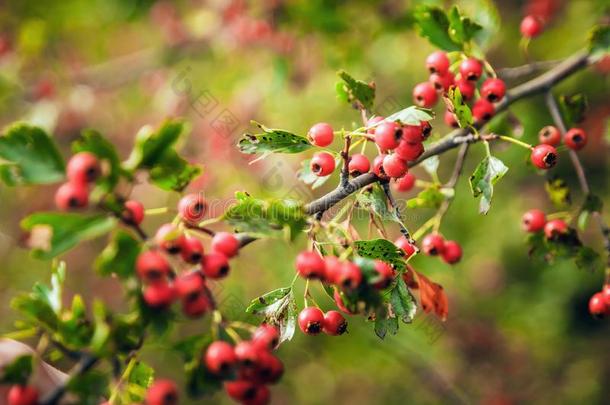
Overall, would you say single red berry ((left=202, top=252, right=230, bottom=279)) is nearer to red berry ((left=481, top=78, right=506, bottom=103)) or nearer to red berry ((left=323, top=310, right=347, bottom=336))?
red berry ((left=323, top=310, right=347, bottom=336))

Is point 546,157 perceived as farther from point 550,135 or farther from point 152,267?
point 152,267

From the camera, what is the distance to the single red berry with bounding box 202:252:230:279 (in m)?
1.13

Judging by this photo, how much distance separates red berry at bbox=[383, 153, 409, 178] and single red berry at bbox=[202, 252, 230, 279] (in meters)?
0.51

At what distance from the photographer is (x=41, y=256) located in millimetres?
1070

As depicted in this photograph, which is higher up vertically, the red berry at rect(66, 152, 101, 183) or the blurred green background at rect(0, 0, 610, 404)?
the red berry at rect(66, 152, 101, 183)

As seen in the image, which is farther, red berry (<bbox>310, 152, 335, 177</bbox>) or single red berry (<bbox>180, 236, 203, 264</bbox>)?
red berry (<bbox>310, 152, 335, 177</bbox>)

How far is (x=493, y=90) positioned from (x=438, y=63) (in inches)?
7.8

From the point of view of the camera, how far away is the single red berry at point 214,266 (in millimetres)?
1135

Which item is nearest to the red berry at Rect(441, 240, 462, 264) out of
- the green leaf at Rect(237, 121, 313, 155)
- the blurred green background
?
the green leaf at Rect(237, 121, 313, 155)

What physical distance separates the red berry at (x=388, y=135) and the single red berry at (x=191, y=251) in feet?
1.80

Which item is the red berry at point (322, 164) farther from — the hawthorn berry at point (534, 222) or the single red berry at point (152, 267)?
the hawthorn berry at point (534, 222)

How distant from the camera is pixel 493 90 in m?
1.67

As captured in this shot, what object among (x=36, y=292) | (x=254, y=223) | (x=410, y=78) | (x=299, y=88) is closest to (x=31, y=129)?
(x=36, y=292)

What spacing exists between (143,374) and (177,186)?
494 millimetres
